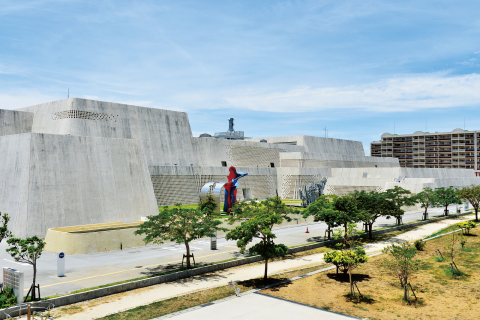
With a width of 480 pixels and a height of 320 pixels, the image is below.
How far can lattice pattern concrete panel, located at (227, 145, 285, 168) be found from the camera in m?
71.7

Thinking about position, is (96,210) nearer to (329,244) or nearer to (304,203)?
(329,244)

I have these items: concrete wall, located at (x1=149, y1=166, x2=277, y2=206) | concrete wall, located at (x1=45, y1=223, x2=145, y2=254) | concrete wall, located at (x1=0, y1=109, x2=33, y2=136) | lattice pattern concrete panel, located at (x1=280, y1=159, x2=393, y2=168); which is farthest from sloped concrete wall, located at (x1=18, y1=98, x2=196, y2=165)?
lattice pattern concrete panel, located at (x1=280, y1=159, x2=393, y2=168)

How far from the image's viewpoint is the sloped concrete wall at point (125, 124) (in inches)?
1996

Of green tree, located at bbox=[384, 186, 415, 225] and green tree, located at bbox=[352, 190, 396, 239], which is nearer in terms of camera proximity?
green tree, located at bbox=[352, 190, 396, 239]

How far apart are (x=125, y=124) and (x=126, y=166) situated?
17.1 metres

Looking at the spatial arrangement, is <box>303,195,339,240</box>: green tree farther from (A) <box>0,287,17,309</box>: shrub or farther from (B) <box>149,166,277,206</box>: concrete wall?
(B) <box>149,166,277,206</box>: concrete wall

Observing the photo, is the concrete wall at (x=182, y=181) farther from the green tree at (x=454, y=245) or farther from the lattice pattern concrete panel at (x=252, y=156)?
the green tree at (x=454, y=245)

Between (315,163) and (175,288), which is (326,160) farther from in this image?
(175,288)

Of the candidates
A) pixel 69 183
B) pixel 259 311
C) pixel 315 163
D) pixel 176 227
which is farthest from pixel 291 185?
pixel 259 311

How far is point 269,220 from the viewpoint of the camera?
2106 centimetres

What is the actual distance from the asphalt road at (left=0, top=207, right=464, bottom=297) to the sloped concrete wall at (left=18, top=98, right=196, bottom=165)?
2409 centimetres

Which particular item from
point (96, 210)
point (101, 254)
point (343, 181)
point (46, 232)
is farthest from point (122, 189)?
point (343, 181)

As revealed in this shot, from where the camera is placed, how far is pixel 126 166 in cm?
4066

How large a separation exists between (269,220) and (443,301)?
926 centimetres
